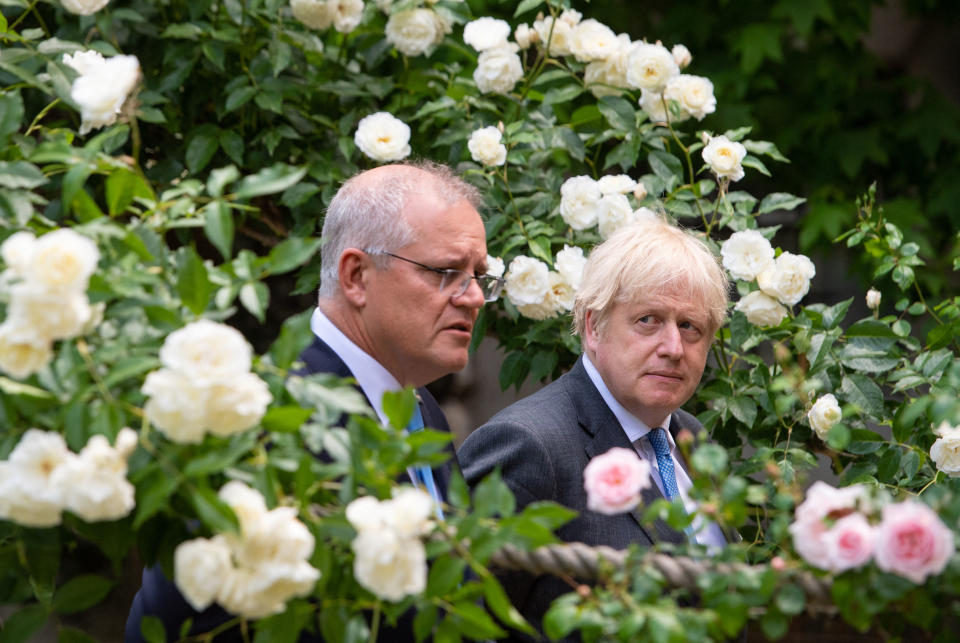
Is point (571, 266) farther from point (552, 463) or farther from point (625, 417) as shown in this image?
point (552, 463)

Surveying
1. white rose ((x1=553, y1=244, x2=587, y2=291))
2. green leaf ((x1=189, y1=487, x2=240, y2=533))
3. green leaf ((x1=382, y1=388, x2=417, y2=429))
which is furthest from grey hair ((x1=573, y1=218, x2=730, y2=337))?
green leaf ((x1=189, y1=487, x2=240, y2=533))

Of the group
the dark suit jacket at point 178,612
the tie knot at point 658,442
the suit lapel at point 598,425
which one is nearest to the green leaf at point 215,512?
the dark suit jacket at point 178,612

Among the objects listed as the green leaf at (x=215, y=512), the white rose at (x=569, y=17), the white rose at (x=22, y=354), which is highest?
the white rose at (x=22, y=354)

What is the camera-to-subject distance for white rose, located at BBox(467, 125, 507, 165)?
9.25ft

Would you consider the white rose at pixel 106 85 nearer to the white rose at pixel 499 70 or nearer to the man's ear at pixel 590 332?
the man's ear at pixel 590 332

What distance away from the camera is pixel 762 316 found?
268 cm

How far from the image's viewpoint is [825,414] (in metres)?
2.48

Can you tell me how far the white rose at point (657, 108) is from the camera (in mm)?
2916

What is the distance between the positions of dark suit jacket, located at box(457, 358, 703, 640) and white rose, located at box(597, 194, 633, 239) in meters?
0.62

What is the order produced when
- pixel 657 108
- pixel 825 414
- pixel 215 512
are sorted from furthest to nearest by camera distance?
pixel 657 108, pixel 825 414, pixel 215 512

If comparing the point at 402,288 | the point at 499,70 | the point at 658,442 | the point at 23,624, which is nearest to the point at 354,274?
the point at 402,288

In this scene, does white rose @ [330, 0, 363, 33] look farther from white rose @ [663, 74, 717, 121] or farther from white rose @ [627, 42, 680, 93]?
white rose @ [663, 74, 717, 121]

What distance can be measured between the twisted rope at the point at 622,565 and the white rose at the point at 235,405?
1.10 ft

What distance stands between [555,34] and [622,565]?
2037 mm
